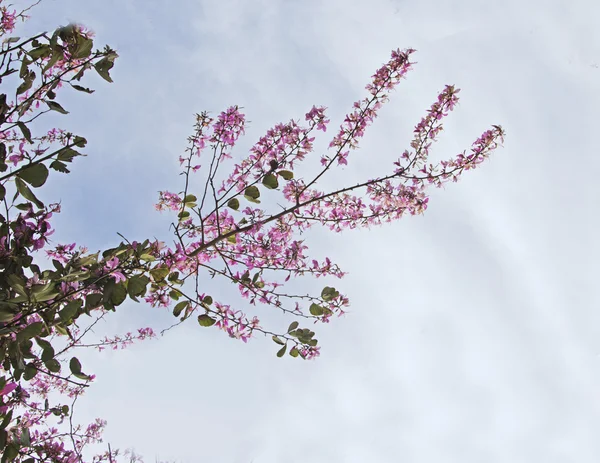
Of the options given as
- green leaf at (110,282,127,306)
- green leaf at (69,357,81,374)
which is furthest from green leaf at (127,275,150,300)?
green leaf at (69,357,81,374)

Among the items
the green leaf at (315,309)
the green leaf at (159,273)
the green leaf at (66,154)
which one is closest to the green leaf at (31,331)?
the green leaf at (159,273)

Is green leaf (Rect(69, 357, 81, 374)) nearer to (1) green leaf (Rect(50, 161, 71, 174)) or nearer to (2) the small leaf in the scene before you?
(1) green leaf (Rect(50, 161, 71, 174))

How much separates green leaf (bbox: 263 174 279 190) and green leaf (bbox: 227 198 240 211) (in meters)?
0.27

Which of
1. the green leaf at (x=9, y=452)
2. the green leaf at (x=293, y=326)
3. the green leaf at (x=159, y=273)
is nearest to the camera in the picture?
the green leaf at (x=9, y=452)

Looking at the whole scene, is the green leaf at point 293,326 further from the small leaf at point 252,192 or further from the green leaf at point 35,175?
the green leaf at point 35,175

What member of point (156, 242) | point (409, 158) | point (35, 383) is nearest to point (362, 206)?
point (409, 158)

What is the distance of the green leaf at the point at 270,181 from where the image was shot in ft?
10.6

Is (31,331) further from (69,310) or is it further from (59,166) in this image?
(59,166)

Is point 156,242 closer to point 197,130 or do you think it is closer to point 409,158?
point 197,130

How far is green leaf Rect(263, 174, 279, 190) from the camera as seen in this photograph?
323 cm

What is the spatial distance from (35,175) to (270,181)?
1.63 m

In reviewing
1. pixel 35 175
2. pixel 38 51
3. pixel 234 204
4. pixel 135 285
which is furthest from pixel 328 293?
pixel 38 51

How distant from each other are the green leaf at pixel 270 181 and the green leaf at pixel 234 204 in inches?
10.6

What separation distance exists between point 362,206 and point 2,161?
2.92 m
